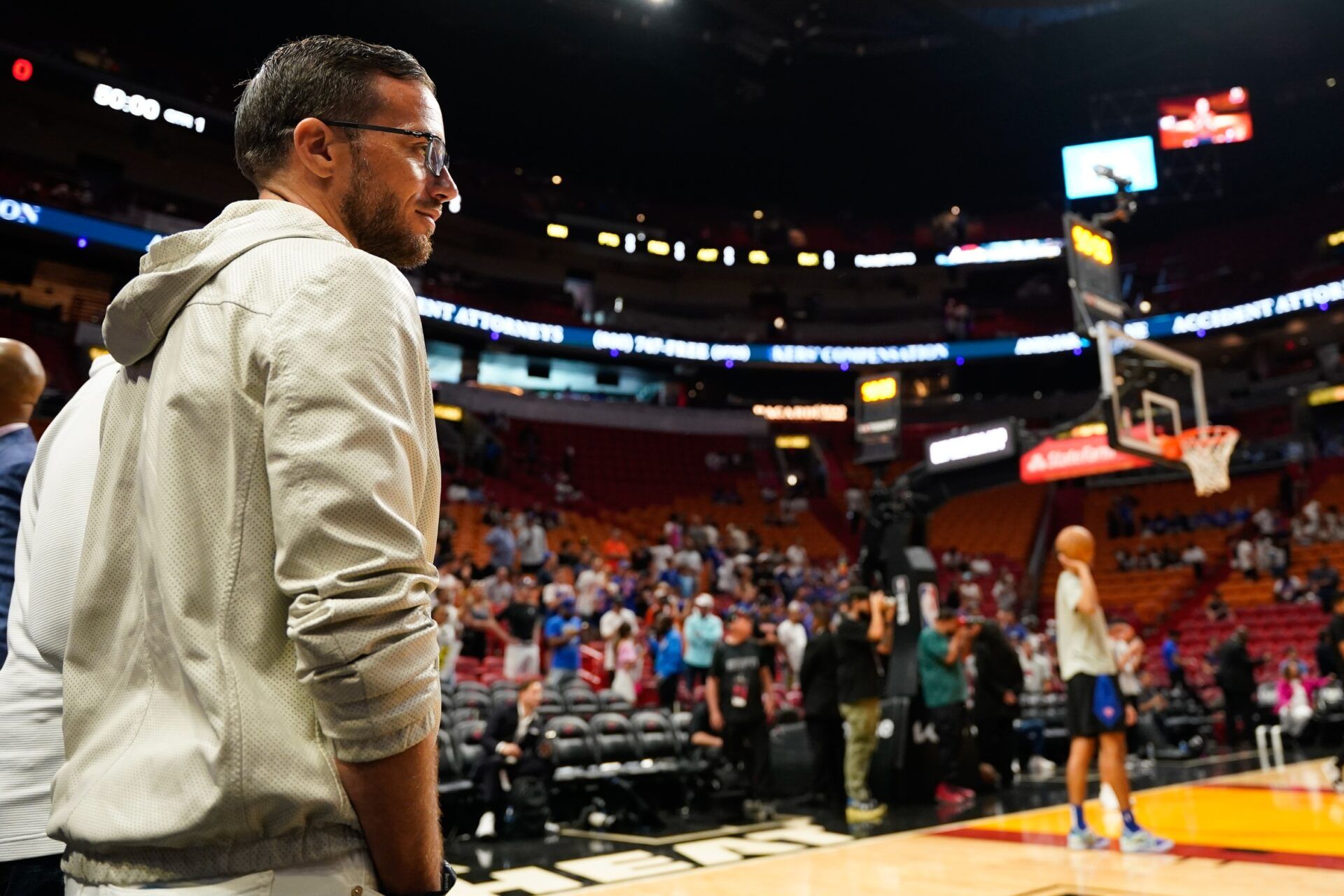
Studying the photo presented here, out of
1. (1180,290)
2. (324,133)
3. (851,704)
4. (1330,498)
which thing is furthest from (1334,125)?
(324,133)

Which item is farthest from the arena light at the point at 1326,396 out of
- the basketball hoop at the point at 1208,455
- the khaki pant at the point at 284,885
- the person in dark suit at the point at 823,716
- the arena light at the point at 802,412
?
the khaki pant at the point at 284,885

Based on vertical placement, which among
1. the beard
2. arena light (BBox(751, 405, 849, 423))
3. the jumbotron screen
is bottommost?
the beard

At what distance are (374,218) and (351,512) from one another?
1.82ft

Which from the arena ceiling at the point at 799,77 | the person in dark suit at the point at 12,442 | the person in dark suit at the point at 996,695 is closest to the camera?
the person in dark suit at the point at 12,442

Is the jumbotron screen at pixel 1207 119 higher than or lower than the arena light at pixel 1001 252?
higher

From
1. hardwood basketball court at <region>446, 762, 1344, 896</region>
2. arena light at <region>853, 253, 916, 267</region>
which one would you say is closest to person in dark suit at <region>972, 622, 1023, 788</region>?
hardwood basketball court at <region>446, 762, 1344, 896</region>

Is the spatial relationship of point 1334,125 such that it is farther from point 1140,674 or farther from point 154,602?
point 154,602

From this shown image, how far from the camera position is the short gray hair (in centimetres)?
143

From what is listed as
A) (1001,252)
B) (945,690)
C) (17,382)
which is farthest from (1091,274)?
(1001,252)

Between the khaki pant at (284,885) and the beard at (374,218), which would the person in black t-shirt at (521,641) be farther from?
the khaki pant at (284,885)

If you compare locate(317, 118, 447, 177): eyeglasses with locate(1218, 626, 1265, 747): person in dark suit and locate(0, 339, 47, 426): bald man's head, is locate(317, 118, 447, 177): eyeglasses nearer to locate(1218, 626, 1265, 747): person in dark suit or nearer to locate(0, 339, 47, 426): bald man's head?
locate(0, 339, 47, 426): bald man's head

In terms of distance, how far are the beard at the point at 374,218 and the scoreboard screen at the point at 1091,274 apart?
7.73 m

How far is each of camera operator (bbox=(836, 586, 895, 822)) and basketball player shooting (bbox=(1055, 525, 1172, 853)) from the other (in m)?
2.04

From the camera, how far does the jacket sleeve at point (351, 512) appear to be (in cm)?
108
